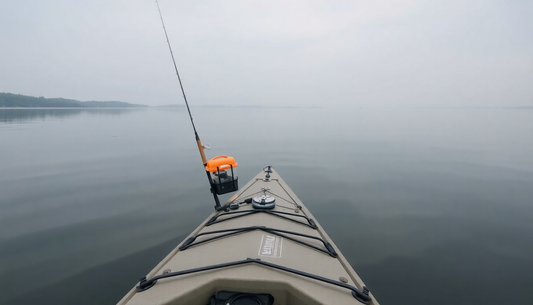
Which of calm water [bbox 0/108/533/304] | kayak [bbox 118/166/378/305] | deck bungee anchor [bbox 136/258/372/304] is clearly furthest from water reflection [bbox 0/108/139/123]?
deck bungee anchor [bbox 136/258/372/304]

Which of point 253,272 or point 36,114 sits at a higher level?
point 36,114

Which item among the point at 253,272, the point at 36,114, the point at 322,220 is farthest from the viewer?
the point at 36,114

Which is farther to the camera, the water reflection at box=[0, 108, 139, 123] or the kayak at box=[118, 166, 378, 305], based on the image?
the water reflection at box=[0, 108, 139, 123]

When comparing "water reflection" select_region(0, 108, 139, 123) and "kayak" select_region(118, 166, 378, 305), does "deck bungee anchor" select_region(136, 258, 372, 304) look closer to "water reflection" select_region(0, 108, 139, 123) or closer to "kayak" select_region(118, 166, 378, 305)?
"kayak" select_region(118, 166, 378, 305)

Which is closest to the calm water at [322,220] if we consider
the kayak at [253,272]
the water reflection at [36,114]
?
the kayak at [253,272]

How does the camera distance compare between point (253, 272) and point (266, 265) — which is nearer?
point (253, 272)

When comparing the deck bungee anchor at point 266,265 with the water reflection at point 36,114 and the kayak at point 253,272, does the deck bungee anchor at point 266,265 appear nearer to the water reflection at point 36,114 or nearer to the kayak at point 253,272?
the kayak at point 253,272

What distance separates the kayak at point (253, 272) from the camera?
2381 millimetres

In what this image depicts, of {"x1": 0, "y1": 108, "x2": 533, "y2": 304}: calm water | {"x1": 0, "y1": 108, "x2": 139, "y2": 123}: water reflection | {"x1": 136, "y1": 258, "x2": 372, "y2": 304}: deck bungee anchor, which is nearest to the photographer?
{"x1": 136, "y1": 258, "x2": 372, "y2": 304}: deck bungee anchor

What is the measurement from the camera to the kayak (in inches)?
93.7

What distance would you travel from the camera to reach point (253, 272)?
2650 mm

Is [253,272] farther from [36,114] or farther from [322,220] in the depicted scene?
[36,114]

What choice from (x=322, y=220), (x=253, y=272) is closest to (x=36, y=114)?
(x=322, y=220)

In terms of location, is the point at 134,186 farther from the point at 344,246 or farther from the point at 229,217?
the point at 344,246
